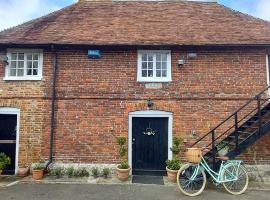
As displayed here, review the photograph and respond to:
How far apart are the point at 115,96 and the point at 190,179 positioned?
4.18m

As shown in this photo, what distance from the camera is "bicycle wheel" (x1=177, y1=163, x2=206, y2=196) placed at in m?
8.12

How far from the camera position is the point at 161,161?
34.9ft

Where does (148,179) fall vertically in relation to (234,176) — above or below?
below

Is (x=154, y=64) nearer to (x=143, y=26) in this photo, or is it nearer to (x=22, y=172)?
(x=143, y=26)

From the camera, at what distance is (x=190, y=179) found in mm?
8148

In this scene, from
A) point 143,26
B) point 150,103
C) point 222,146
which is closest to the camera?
point 222,146

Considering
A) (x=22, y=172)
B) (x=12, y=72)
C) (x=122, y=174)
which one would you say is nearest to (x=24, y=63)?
(x=12, y=72)

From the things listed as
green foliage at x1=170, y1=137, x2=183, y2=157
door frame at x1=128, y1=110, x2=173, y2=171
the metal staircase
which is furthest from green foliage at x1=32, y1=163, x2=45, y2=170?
A: the metal staircase

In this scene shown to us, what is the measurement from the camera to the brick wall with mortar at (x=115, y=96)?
34.6 feet

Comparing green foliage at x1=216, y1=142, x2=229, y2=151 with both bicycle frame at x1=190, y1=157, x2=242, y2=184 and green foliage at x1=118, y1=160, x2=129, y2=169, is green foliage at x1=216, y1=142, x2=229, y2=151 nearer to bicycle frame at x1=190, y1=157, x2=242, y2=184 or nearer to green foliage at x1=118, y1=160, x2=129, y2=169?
bicycle frame at x1=190, y1=157, x2=242, y2=184

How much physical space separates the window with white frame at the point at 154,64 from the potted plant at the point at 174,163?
2536mm

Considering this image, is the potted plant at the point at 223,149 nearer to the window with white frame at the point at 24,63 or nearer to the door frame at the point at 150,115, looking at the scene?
the door frame at the point at 150,115

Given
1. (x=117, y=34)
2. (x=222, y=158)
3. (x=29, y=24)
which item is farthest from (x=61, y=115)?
(x=222, y=158)

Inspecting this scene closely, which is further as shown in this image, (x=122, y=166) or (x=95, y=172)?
(x=95, y=172)
